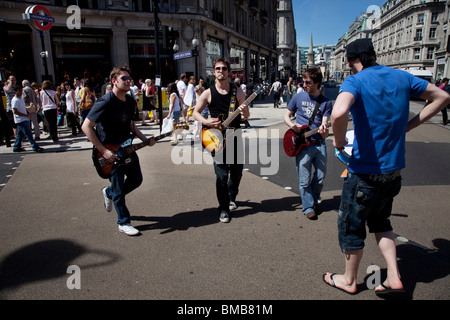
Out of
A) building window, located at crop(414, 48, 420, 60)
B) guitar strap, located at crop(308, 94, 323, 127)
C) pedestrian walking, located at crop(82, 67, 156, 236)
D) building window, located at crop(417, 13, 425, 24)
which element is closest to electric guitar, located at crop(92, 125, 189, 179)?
pedestrian walking, located at crop(82, 67, 156, 236)

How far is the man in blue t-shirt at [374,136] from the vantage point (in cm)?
226

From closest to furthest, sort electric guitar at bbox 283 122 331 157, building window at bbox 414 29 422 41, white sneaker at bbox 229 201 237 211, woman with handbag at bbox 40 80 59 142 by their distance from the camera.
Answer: electric guitar at bbox 283 122 331 157
white sneaker at bbox 229 201 237 211
woman with handbag at bbox 40 80 59 142
building window at bbox 414 29 422 41

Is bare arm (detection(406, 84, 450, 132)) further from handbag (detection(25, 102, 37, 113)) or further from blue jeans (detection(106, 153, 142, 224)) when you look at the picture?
handbag (detection(25, 102, 37, 113))

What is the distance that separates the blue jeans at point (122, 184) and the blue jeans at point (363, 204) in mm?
2443

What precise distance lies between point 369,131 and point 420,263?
164 centimetres

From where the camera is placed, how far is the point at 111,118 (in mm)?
3549

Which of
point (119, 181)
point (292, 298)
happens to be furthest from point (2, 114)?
point (292, 298)

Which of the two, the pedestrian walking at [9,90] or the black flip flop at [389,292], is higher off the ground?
the pedestrian walking at [9,90]

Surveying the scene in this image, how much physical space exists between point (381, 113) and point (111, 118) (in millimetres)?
2792

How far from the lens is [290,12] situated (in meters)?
78.0

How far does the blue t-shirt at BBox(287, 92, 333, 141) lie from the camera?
408cm

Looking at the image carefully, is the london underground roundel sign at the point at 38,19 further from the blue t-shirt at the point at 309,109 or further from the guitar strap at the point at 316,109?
the guitar strap at the point at 316,109

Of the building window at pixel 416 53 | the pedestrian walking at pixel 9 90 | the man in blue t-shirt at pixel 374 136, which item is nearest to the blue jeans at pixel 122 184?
the man in blue t-shirt at pixel 374 136

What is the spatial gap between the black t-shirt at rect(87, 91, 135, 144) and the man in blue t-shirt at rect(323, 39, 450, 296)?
96.1 inches
